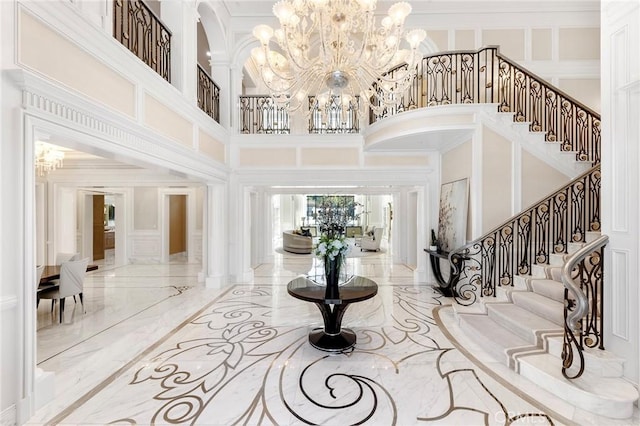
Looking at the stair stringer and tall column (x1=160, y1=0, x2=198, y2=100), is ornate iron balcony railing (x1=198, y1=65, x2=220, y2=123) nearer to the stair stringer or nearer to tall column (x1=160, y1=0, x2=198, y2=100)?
tall column (x1=160, y1=0, x2=198, y2=100)

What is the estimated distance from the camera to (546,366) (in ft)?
8.61

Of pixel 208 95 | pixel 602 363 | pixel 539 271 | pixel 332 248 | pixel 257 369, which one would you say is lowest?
pixel 257 369

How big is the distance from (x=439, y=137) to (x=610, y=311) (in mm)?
3554

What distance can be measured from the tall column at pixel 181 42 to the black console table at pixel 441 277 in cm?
507

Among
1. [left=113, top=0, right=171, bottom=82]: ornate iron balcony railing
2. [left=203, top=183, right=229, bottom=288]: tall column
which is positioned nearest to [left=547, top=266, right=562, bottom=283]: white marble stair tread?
[left=203, top=183, right=229, bottom=288]: tall column

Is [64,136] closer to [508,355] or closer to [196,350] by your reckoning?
[196,350]

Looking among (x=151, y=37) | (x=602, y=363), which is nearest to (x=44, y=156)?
(x=151, y=37)

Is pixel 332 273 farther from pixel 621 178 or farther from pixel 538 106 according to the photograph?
pixel 538 106

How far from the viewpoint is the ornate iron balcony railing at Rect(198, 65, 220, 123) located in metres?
5.25

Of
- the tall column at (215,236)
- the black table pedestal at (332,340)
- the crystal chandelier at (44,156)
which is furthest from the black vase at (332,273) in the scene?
the crystal chandelier at (44,156)

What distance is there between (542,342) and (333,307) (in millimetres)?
2180

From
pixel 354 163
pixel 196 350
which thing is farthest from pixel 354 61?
pixel 196 350

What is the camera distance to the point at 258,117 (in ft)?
21.4

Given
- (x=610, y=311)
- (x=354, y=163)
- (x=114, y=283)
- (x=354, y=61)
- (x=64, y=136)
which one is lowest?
(x=114, y=283)
